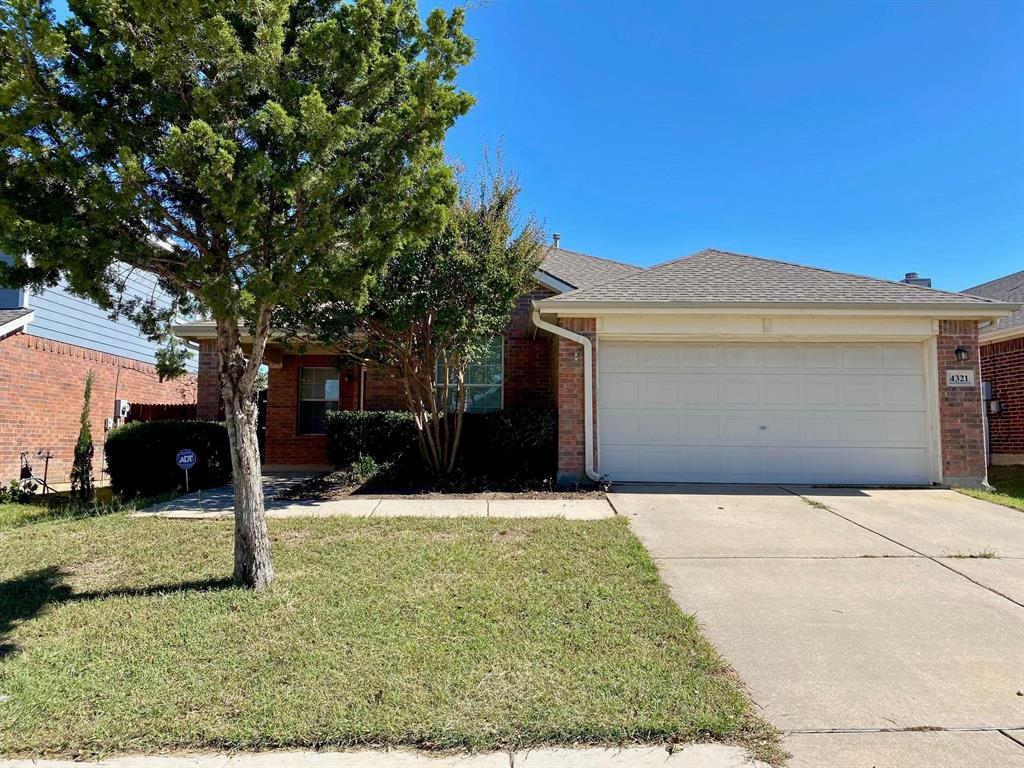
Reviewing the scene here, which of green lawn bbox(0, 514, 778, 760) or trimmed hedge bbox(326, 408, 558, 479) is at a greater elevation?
trimmed hedge bbox(326, 408, 558, 479)

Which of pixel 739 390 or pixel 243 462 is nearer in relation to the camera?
pixel 243 462

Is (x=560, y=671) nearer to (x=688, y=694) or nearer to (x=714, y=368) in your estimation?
(x=688, y=694)

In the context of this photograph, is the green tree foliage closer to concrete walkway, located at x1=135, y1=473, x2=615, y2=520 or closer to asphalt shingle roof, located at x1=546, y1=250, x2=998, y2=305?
concrete walkway, located at x1=135, y1=473, x2=615, y2=520

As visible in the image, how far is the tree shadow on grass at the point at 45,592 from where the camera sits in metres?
4.29

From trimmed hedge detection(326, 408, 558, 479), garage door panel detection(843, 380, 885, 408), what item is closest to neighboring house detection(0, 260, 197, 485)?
trimmed hedge detection(326, 408, 558, 479)

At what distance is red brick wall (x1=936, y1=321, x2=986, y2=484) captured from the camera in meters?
8.77

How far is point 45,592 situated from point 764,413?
921 centimetres

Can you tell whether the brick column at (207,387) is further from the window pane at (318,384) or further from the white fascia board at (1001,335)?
the white fascia board at (1001,335)

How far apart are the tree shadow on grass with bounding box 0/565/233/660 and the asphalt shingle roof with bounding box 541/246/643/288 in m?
8.31

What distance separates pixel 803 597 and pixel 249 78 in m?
5.75

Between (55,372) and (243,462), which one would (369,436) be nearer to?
(243,462)

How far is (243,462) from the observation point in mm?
4621

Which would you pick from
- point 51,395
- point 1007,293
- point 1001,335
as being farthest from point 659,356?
point 51,395

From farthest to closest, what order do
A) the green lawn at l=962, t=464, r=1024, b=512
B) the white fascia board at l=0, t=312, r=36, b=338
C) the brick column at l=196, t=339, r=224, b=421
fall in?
the brick column at l=196, t=339, r=224, b=421, the white fascia board at l=0, t=312, r=36, b=338, the green lawn at l=962, t=464, r=1024, b=512
